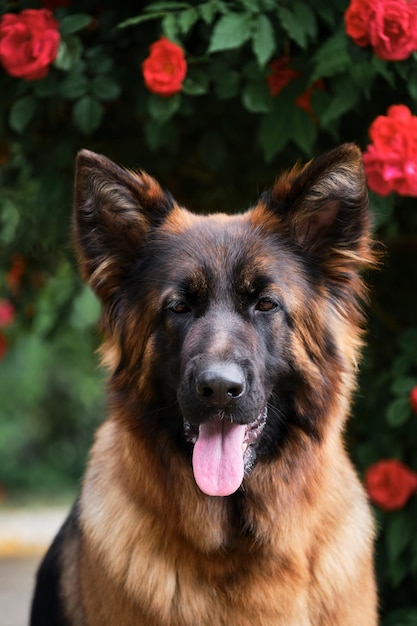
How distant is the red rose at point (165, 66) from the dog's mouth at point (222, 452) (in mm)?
1398

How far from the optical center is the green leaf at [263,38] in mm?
3844

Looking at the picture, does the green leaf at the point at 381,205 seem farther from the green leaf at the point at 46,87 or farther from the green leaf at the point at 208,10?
the green leaf at the point at 46,87

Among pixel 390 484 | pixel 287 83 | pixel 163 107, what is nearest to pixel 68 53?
pixel 163 107

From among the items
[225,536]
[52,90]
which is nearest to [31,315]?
[52,90]

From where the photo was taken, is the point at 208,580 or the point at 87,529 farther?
the point at 87,529

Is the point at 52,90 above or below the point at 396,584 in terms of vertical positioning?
above

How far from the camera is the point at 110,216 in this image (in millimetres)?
3629

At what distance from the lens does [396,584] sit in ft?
14.5

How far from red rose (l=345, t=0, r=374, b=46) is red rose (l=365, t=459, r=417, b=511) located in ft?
5.94

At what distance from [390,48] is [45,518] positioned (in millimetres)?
6351

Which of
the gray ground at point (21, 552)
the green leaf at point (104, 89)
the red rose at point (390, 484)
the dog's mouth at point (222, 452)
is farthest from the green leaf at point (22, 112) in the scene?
the gray ground at point (21, 552)

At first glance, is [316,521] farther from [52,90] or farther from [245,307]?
[52,90]

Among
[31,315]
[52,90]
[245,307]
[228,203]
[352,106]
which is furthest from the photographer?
[31,315]

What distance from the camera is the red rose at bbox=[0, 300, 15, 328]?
237 inches
